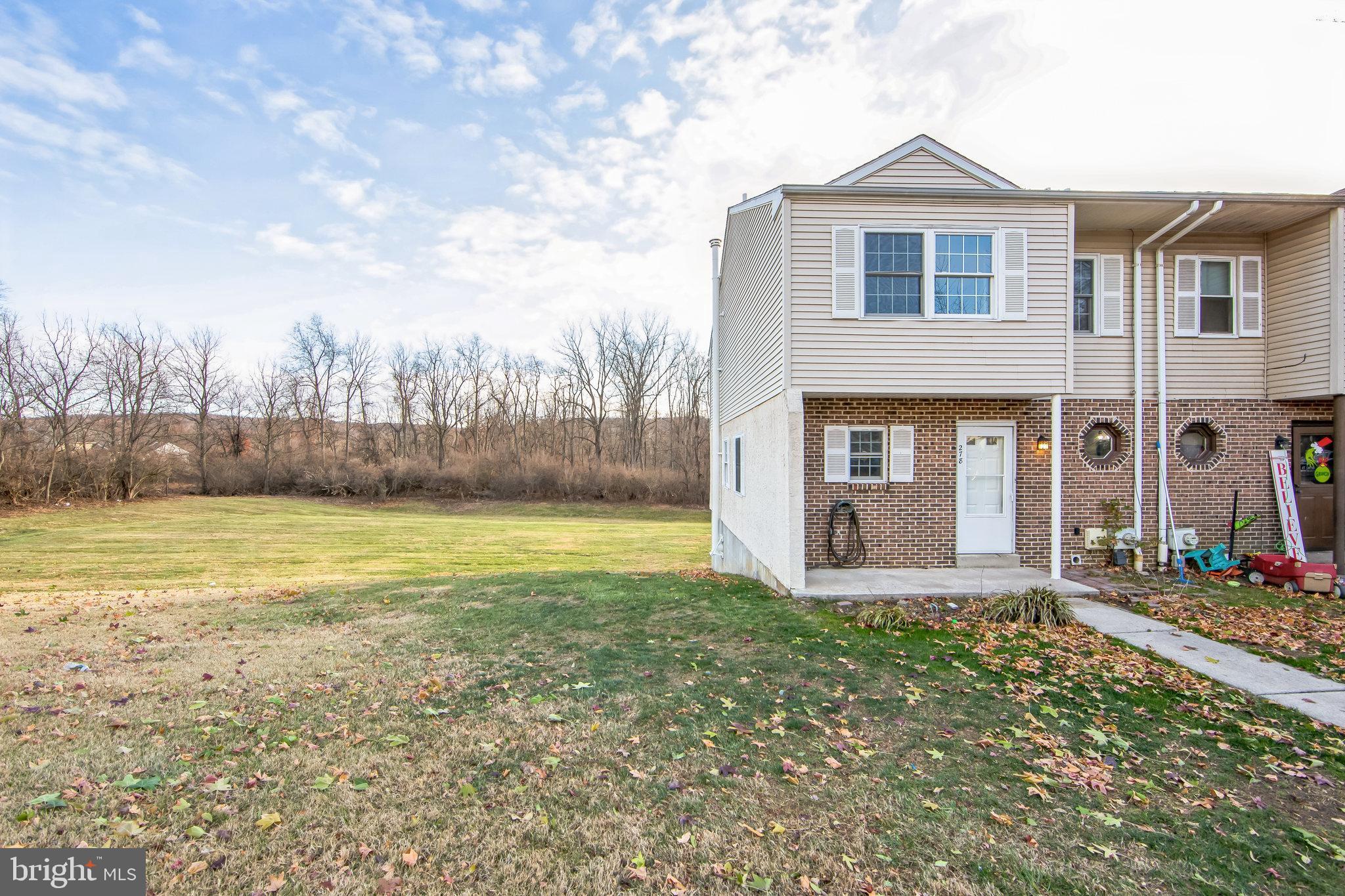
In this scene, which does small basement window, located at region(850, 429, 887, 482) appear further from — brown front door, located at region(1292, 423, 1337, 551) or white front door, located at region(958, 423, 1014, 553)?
brown front door, located at region(1292, 423, 1337, 551)

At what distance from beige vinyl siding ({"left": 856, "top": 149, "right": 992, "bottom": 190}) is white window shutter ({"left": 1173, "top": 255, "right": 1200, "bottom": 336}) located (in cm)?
384

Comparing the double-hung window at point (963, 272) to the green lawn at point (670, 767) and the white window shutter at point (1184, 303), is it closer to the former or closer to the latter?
the white window shutter at point (1184, 303)

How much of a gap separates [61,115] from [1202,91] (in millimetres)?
22871

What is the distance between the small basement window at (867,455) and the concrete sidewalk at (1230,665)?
288cm

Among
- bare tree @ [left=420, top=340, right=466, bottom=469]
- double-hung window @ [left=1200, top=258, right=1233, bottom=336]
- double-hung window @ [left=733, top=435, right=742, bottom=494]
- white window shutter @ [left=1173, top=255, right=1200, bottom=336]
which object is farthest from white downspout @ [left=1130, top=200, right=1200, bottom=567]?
bare tree @ [left=420, top=340, right=466, bottom=469]

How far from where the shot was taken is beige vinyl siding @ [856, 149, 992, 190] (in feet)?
25.2

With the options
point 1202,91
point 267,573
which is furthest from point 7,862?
point 1202,91

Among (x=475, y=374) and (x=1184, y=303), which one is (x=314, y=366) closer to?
(x=475, y=374)

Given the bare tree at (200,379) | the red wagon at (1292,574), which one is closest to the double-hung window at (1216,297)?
the red wagon at (1292,574)

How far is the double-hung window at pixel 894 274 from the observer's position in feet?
24.5

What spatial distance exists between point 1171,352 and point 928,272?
4.67 meters

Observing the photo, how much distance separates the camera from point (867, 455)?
27.4 feet

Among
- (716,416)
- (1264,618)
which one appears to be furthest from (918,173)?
(716,416)

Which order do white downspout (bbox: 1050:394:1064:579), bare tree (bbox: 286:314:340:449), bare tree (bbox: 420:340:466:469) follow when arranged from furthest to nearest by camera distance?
Answer: bare tree (bbox: 420:340:466:469)
bare tree (bbox: 286:314:340:449)
white downspout (bbox: 1050:394:1064:579)
